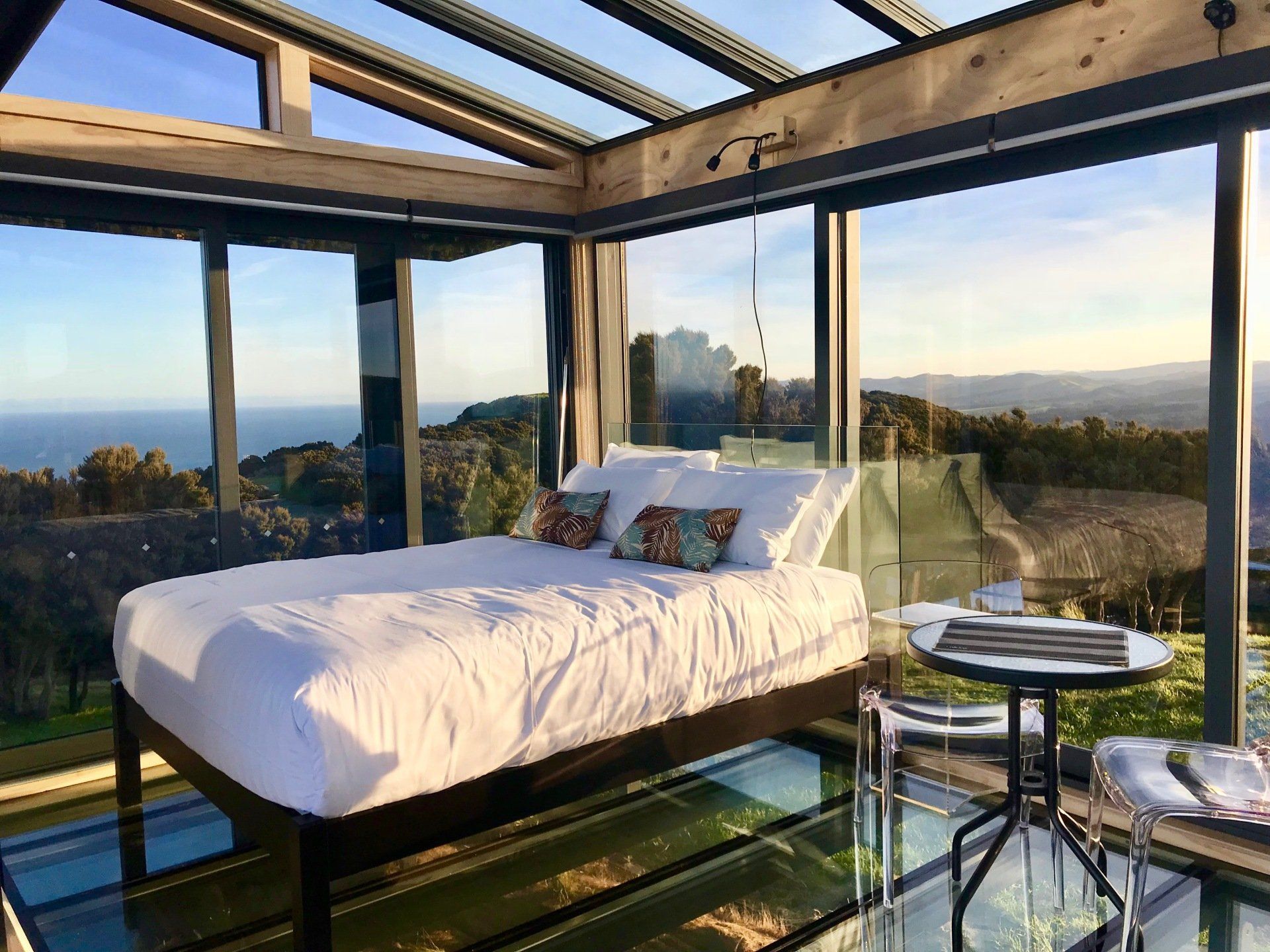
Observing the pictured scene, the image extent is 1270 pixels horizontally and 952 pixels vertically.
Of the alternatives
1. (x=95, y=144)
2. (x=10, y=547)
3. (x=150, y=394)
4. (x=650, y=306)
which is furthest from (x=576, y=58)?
(x=10, y=547)

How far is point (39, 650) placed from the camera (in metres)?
4.04

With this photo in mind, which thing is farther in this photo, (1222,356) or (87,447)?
(87,447)

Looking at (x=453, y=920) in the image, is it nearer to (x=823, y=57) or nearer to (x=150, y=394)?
(x=150, y=394)

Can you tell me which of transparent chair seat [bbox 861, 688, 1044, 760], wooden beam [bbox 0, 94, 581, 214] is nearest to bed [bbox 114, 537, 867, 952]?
transparent chair seat [bbox 861, 688, 1044, 760]

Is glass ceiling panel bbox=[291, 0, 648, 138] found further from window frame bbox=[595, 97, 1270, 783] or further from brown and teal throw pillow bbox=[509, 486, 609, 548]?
window frame bbox=[595, 97, 1270, 783]

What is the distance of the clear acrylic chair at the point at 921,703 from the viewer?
2.82m

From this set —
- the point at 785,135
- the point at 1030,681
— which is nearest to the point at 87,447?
the point at 785,135

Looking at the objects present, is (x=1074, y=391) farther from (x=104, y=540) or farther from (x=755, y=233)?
(x=104, y=540)

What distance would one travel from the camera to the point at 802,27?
3.83 metres

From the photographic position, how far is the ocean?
13.1 ft

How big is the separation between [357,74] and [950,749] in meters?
3.84

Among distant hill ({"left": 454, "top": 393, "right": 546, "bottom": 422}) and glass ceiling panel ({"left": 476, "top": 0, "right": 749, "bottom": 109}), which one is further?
distant hill ({"left": 454, "top": 393, "right": 546, "bottom": 422})

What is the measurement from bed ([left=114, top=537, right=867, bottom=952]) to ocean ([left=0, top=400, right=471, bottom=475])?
3.45ft

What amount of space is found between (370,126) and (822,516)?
2.85 metres
